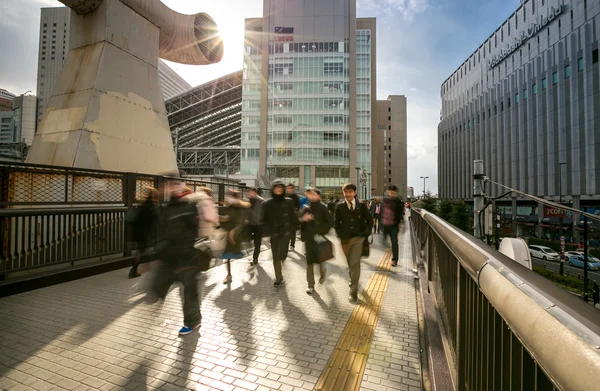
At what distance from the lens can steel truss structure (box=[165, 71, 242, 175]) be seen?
63.7 metres

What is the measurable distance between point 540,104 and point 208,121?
62.8m

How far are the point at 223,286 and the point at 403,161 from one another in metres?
106

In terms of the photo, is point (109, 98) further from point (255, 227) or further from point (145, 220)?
point (255, 227)

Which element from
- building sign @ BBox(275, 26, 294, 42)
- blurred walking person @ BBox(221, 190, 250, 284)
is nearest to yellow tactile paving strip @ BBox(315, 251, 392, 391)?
blurred walking person @ BBox(221, 190, 250, 284)

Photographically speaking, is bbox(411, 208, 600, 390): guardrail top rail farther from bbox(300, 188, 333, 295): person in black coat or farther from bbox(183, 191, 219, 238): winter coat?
bbox(300, 188, 333, 295): person in black coat

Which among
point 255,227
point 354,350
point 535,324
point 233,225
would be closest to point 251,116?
point 255,227

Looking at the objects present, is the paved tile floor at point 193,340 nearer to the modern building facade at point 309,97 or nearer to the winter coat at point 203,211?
the winter coat at point 203,211

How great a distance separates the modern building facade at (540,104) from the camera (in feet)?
118

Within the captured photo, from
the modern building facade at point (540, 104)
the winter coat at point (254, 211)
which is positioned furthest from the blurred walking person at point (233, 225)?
the modern building facade at point (540, 104)

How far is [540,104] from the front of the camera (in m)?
43.7

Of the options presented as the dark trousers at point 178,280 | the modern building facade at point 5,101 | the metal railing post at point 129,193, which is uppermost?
the modern building facade at point 5,101

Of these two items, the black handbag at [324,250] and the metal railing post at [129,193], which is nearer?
the black handbag at [324,250]

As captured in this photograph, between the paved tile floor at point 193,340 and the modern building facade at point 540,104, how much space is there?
146 ft

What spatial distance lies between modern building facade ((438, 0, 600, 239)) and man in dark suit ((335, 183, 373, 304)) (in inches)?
1702
